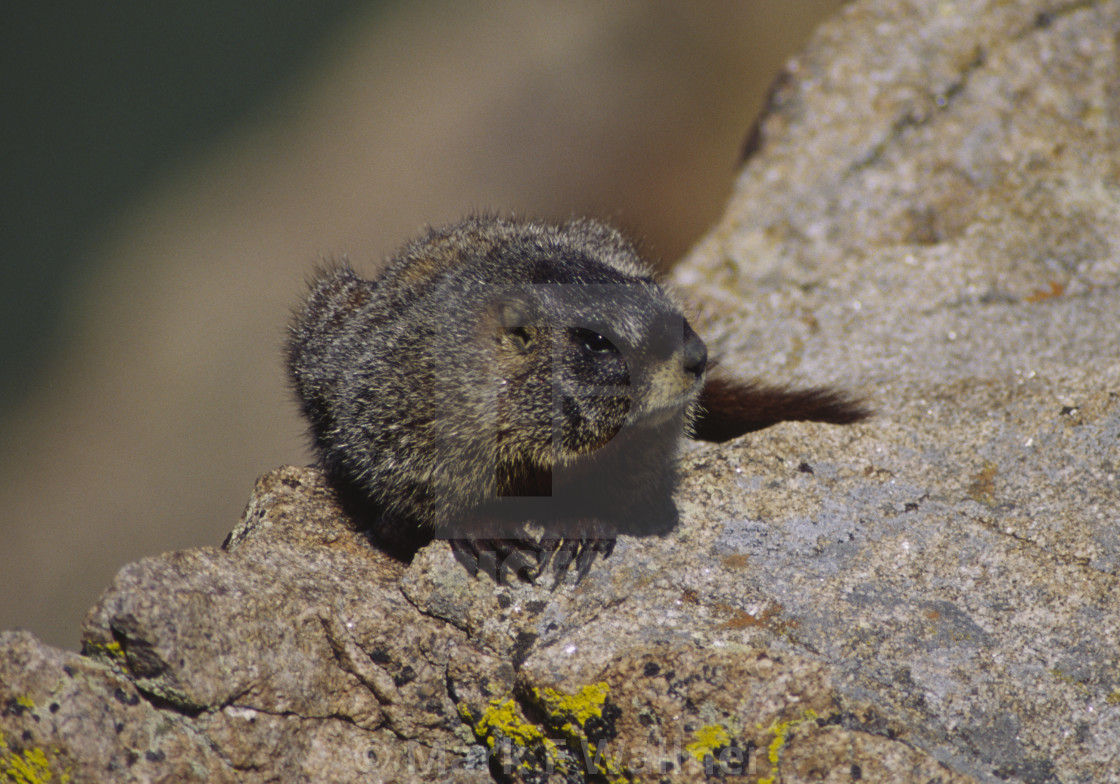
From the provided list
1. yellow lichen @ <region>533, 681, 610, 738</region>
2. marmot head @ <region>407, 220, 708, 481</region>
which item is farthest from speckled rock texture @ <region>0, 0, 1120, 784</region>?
marmot head @ <region>407, 220, 708, 481</region>

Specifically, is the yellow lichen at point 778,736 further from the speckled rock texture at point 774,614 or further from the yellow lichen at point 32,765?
the yellow lichen at point 32,765

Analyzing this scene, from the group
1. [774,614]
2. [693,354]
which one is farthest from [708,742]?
[693,354]

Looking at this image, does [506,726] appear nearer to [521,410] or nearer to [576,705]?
[576,705]

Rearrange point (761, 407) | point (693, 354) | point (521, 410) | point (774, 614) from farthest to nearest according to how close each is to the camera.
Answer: point (761, 407) → point (521, 410) → point (693, 354) → point (774, 614)

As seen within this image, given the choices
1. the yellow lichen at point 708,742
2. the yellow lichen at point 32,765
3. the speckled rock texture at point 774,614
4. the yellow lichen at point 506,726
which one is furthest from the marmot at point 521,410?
the yellow lichen at point 32,765

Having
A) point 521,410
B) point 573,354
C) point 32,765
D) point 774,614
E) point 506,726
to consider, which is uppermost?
point 573,354
